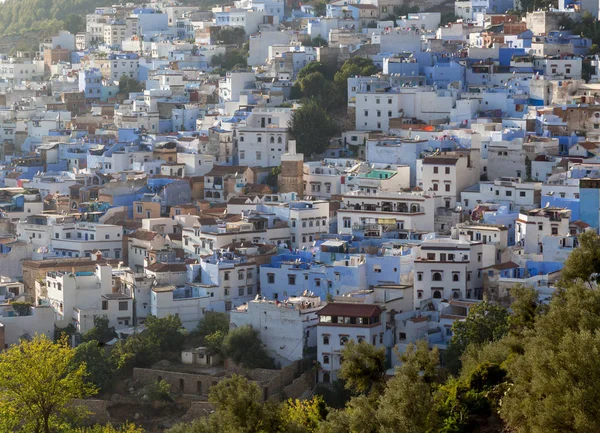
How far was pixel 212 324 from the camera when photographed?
2508cm

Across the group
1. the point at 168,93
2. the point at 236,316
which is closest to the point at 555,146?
the point at 236,316

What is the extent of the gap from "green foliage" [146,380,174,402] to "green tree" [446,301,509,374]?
4.36 meters

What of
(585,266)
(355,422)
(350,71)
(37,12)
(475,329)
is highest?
(350,71)

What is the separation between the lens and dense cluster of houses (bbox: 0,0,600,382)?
25141 millimetres

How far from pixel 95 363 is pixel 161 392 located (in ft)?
4.06

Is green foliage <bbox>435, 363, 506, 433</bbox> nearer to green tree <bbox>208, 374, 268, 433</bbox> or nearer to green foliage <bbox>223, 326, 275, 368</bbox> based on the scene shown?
green tree <bbox>208, 374, 268, 433</bbox>

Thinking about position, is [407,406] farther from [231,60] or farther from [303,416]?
[231,60]

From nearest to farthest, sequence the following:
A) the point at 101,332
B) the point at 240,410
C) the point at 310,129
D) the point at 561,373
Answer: the point at 561,373
the point at 240,410
the point at 101,332
the point at 310,129

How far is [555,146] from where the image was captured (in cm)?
3192

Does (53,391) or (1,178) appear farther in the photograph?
(1,178)

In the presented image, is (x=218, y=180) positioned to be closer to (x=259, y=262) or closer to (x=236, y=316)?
(x=259, y=262)

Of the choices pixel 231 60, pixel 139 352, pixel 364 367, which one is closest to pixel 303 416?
pixel 364 367

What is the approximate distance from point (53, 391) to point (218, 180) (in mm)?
13423

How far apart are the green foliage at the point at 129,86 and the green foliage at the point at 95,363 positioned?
2179 centimetres
